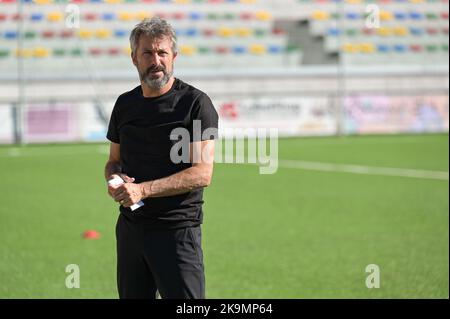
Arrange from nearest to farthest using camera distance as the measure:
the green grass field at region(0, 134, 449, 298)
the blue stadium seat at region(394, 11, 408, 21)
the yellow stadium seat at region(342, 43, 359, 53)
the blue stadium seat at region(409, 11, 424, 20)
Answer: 1. the green grass field at region(0, 134, 449, 298)
2. the yellow stadium seat at region(342, 43, 359, 53)
3. the blue stadium seat at region(394, 11, 408, 21)
4. the blue stadium seat at region(409, 11, 424, 20)

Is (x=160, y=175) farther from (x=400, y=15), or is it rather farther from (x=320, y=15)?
(x=400, y=15)

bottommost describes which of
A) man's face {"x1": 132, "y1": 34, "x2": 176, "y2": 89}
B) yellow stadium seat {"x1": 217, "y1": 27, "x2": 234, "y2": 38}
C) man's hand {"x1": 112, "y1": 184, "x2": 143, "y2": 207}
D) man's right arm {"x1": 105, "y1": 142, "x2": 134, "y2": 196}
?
man's hand {"x1": 112, "y1": 184, "x2": 143, "y2": 207}

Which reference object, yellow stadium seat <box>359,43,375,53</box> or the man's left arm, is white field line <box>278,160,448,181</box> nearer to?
the man's left arm

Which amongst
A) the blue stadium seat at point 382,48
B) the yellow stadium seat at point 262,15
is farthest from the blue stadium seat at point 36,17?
the blue stadium seat at point 382,48

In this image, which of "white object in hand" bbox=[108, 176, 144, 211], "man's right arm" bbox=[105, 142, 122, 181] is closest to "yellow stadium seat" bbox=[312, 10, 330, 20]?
"man's right arm" bbox=[105, 142, 122, 181]

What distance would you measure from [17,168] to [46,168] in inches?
25.2

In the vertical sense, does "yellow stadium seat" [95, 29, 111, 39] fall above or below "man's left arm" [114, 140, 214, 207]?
above

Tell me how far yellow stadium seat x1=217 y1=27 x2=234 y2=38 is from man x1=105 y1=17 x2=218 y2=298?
98.3ft

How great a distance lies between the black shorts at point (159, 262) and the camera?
13.0 ft

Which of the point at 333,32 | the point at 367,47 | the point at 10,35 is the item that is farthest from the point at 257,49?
the point at 10,35

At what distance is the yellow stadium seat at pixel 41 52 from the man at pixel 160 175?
27049mm

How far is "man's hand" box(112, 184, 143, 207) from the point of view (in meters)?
3.79

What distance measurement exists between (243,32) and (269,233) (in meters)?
25.0

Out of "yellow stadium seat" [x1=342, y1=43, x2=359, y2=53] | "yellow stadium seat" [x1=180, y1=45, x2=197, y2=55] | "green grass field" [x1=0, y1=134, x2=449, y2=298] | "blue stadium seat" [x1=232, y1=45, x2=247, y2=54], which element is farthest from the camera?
"yellow stadium seat" [x1=342, y1=43, x2=359, y2=53]
